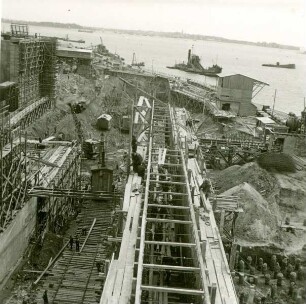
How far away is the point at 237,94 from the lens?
6150cm

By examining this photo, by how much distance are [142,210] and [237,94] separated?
1774 inches

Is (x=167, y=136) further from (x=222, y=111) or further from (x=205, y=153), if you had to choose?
(x=222, y=111)

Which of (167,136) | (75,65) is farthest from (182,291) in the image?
(75,65)

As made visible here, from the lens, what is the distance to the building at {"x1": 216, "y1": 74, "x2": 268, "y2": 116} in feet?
A: 199

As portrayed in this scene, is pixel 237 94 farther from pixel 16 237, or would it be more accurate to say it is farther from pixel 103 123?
pixel 16 237

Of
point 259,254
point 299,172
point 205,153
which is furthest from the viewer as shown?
point 205,153

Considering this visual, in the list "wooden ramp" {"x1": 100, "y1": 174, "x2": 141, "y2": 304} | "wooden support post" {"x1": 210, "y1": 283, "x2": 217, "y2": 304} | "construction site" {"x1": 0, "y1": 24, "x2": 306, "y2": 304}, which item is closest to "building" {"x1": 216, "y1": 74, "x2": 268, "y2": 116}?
"construction site" {"x1": 0, "y1": 24, "x2": 306, "y2": 304}

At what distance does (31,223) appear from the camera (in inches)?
1022

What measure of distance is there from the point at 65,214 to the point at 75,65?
152 ft

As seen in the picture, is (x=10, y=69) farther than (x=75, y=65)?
No

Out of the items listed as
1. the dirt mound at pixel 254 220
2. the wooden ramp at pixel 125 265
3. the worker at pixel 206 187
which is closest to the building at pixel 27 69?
the dirt mound at pixel 254 220

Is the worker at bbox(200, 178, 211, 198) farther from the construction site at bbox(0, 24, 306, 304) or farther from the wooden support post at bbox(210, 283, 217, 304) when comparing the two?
the wooden support post at bbox(210, 283, 217, 304)

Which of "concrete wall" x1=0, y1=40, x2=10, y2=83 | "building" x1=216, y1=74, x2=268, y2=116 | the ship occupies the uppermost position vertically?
"concrete wall" x1=0, y1=40, x2=10, y2=83

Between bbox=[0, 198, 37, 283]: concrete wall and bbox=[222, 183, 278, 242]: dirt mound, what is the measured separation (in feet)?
38.2
